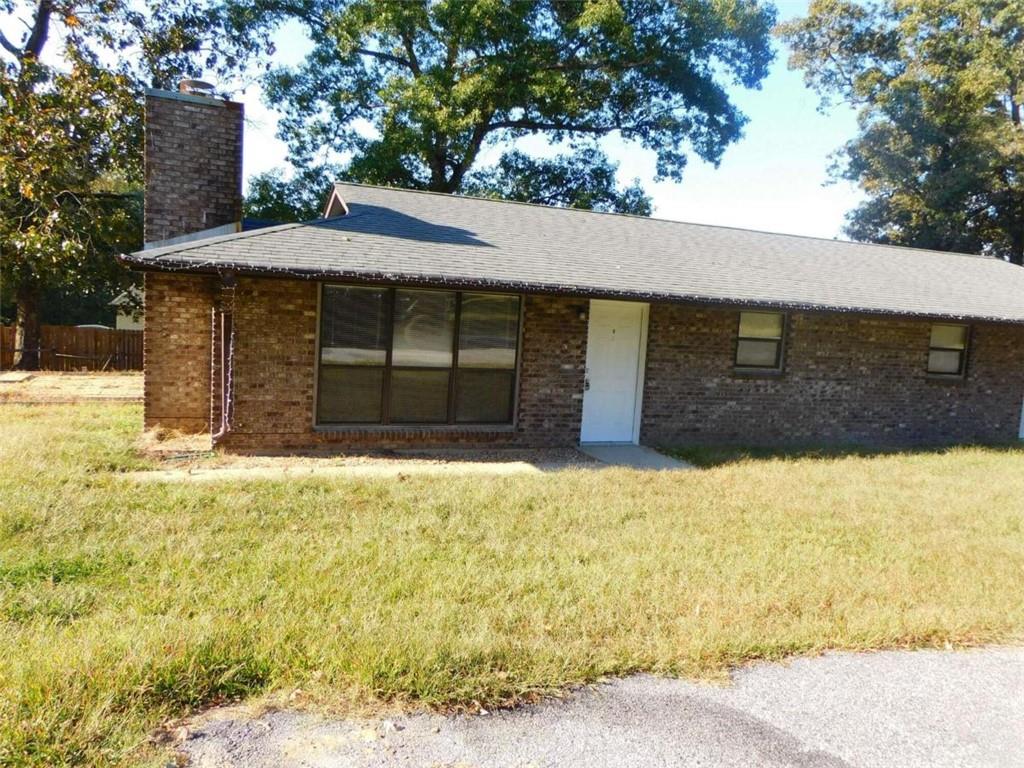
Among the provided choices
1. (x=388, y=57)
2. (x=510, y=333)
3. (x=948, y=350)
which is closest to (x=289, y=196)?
(x=388, y=57)

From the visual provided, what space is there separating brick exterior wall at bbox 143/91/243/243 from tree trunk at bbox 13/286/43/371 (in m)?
15.3

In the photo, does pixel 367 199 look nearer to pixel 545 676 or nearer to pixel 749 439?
pixel 749 439

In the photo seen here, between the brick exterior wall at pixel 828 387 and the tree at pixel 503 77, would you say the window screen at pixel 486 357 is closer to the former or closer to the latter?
the brick exterior wall at pixel 828 387

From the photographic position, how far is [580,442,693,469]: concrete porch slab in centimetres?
935

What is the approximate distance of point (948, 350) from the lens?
13047mm

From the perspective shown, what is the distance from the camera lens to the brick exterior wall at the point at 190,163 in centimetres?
1001

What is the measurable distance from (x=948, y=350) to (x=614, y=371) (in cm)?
722

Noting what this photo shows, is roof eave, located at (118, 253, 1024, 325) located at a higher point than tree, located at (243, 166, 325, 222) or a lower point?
lower

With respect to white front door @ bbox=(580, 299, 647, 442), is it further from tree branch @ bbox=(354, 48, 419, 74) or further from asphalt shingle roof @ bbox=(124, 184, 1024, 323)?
tree branch @ bbox=(354, 48, 419, 74)

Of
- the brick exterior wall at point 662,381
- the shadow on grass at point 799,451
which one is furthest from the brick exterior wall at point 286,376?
the shadow on grass at point 799,451

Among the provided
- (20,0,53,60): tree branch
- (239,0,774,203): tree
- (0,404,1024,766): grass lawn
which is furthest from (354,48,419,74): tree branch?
(0,404,1024,766): grass lawn

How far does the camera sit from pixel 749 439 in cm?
1154

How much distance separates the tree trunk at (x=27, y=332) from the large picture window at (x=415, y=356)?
1790 centimetres

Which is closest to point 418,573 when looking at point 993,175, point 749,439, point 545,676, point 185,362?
point 545,676
